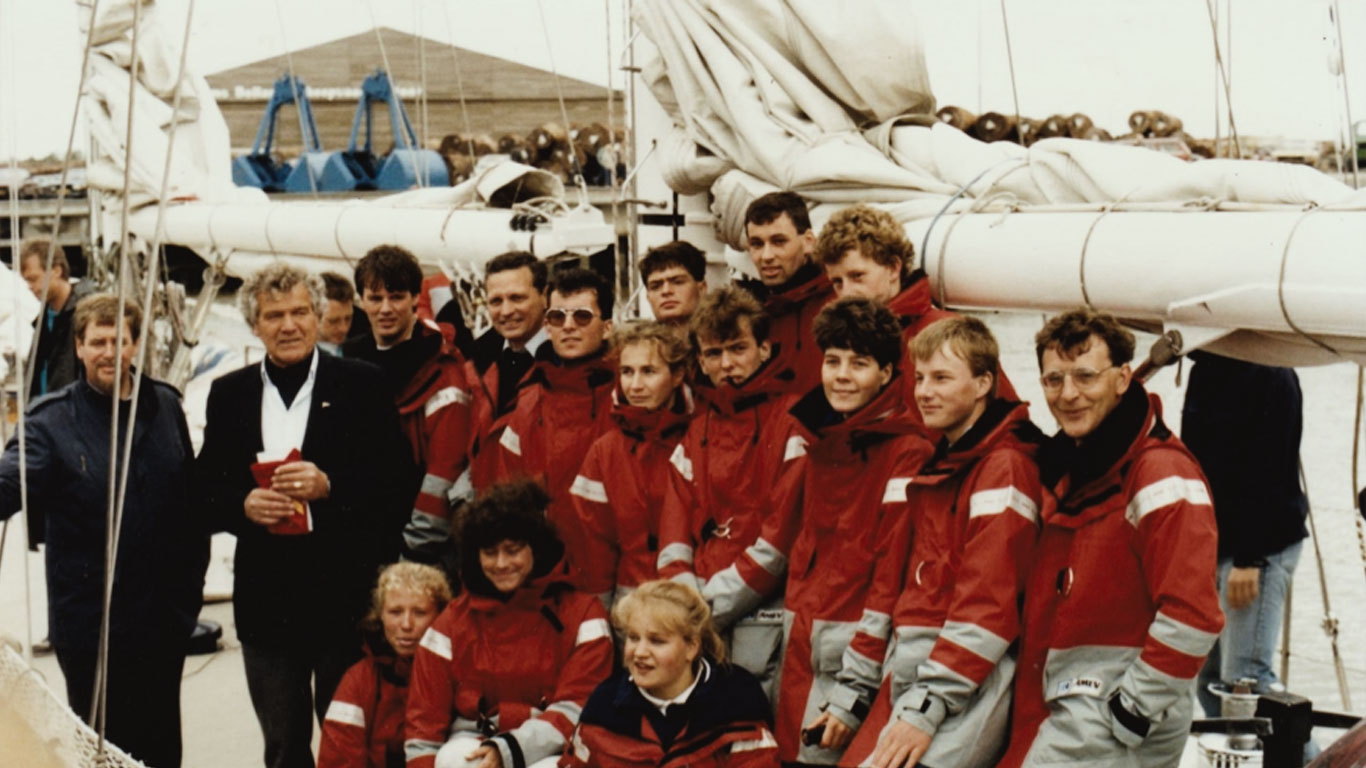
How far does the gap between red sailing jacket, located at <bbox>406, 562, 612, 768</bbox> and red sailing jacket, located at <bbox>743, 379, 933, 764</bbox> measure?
0.48 meters

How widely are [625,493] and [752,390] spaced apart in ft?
1.31

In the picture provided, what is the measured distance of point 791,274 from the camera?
3977 millimetres

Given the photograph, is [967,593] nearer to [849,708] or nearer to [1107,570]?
[1107,570]

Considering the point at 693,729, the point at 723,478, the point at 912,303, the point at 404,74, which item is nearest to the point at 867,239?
the point at 912,303

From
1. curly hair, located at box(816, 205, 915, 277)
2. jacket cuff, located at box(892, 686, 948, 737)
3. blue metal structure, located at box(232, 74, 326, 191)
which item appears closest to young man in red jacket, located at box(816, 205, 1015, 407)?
curly hair, located at box(816, 205, 915, 277)

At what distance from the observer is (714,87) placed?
4809mm

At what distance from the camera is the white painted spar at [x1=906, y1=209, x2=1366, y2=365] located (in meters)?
2.94

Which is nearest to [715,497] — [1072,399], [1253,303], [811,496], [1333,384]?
[811,496]

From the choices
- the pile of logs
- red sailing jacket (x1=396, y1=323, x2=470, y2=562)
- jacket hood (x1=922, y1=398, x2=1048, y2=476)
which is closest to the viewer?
jacket hood (x1=922, y1=398, x2=1048, y2=476)

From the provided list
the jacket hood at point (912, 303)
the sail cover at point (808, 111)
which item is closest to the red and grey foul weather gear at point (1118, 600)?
the jacket hood at point (912, 303)

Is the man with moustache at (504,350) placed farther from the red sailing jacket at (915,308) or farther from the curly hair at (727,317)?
the red sailing jacket at (915,308)

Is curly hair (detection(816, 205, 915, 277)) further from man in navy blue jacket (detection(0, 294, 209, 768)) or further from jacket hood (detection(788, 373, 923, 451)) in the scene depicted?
man in navy blue jacket (detection(0, 294, 209, 768))

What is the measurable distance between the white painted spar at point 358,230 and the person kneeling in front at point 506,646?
1.97 metres

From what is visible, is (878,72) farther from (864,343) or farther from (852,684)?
(852,684)
